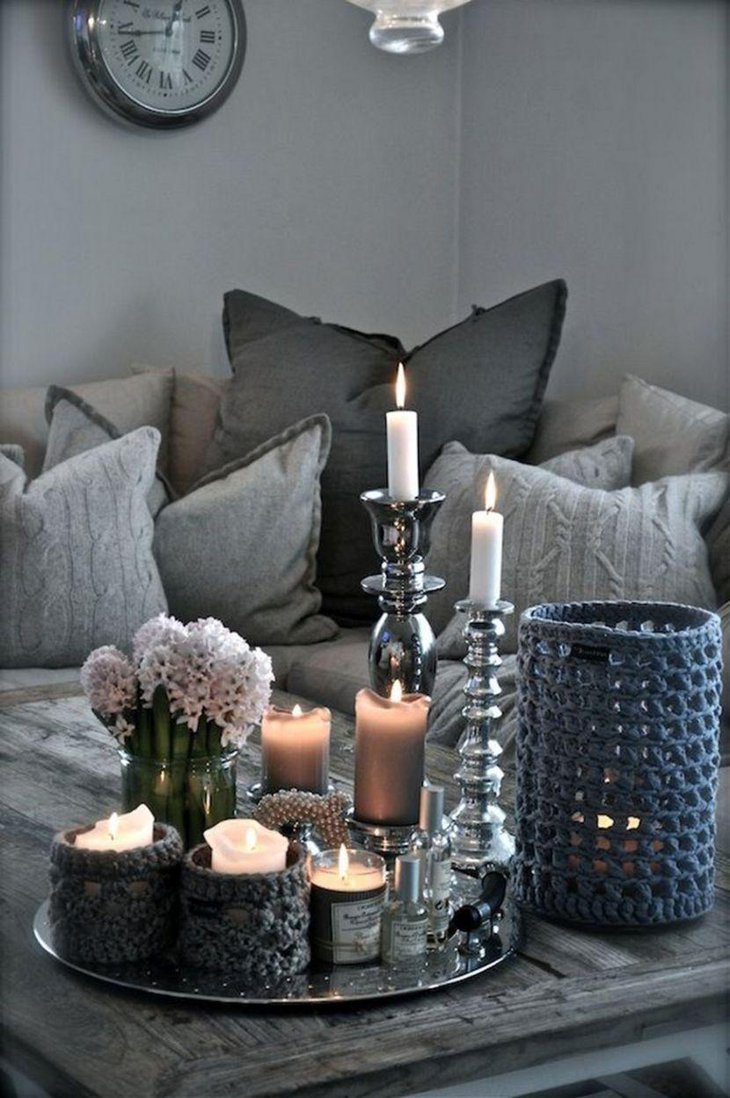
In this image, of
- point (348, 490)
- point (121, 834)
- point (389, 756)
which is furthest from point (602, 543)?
point (121, 834)

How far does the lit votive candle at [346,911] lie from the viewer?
1206mm

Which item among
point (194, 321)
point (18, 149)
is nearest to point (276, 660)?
point (194, 321)

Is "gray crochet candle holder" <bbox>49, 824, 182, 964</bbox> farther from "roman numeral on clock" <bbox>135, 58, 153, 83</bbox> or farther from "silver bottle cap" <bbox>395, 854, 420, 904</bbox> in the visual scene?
"roman numeral on clock" <bbox>135, 58, 153, 83</bbox>

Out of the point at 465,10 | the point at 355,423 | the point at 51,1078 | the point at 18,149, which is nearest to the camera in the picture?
the point at 51,1078

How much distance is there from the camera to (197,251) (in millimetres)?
3529

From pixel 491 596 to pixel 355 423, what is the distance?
5.55 feet

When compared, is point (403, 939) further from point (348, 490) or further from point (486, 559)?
point (348, 490)

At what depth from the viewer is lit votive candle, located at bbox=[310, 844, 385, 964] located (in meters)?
1.21

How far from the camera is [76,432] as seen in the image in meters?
2.97

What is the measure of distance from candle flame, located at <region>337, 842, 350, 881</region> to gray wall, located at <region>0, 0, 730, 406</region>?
205cm

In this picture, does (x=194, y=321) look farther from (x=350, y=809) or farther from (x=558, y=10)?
(x=350, y=809)

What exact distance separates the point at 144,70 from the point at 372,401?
91 centimetres

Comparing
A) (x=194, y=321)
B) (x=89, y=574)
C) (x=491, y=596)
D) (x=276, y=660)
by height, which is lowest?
(x=276, y=660)

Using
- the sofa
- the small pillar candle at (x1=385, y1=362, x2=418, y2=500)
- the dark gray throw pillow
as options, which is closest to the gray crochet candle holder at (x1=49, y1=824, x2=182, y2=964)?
the small pillar candle at (x1=385, y1=362, x2=418, y2=500)
